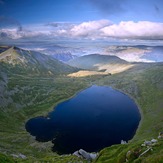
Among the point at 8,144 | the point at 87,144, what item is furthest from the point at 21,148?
the point at 87,144

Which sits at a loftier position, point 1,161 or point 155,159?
point 1,161

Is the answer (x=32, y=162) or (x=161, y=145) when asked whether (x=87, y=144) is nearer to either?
(x=32, y=162)

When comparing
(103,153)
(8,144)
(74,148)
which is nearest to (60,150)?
(74,148)

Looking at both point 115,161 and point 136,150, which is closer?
point 136,150

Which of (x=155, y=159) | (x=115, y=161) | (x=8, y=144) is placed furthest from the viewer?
(x=8, y=144)

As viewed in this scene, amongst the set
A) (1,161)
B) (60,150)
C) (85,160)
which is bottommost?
(60,150)

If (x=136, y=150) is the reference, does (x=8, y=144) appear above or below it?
below

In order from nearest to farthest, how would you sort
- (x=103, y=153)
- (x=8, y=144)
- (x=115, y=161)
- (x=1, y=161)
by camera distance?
(x=1, y=161), (x=115, y=161), (x=103, y=153), (x=8, y=144)

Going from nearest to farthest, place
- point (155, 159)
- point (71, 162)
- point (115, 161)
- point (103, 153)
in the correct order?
point (155, 159), point (115, 161), point (103, 153), point (71, 162)

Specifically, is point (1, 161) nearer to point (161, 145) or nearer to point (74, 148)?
point (161, 145)
